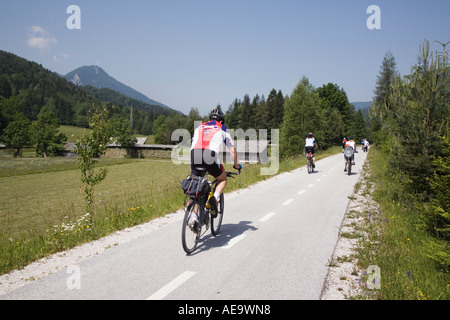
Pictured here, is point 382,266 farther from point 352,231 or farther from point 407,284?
point 352,231

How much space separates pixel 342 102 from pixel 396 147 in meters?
74.1

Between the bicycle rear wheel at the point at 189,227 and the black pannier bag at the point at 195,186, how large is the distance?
0.14 meters

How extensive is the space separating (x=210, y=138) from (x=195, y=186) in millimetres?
826

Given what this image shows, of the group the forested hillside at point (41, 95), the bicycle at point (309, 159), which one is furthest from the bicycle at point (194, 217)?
the forested hillside at point (41, 95)

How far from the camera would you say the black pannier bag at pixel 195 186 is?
15.1ft

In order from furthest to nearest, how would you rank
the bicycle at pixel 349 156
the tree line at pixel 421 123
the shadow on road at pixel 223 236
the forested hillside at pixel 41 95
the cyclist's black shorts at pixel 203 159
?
the forested hillside at pixel 41 95, the bicycle at pixel 349 156, the tree line at pixel 421 123, the shadow on road at pixel 223 236, the cyclist's black shorts at pixel 203 159

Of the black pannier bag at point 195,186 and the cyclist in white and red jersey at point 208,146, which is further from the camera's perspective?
the cyclist in white and red jersey at point 208,146

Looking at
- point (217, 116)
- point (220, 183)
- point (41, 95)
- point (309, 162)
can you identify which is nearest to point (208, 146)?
point (217, 116)

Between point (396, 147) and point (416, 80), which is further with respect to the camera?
point (396, 147)

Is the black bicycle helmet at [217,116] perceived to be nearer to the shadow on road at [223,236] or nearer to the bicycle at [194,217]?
the bicycle at [194,217]

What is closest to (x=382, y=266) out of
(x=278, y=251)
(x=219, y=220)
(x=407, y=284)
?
(x=407, y=284)

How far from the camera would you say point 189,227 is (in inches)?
183

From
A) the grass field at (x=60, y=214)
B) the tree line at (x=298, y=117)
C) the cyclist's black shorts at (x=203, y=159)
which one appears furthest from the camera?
the tree line at (x=298, y=117)

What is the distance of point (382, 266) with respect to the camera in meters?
4.14
